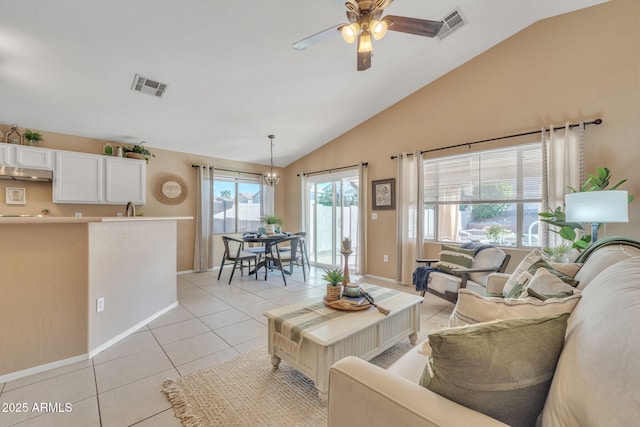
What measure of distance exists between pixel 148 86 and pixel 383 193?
3.84m

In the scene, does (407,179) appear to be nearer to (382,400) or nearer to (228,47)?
(228,47)

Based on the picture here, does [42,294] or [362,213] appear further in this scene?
[362,213]

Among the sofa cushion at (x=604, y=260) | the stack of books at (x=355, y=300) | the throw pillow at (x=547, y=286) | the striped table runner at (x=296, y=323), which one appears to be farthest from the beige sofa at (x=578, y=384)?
the stack of books at (x=355, y=300)

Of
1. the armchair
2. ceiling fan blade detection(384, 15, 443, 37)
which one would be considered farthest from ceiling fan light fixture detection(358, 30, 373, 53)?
the armchair

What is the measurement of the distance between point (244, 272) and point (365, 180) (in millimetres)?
3085

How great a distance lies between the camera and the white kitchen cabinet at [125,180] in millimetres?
4188

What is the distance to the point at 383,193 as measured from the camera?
4742 millimetres

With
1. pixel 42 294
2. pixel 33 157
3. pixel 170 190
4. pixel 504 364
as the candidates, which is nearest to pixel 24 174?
pixel 33 157

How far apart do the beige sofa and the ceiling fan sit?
6.54 ft

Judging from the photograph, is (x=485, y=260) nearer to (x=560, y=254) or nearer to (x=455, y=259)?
(x=455, y=259)

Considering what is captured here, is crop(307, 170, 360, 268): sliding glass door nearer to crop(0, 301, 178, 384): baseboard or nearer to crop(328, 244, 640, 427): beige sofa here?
crop(0, 301, 178, 384): baseboard

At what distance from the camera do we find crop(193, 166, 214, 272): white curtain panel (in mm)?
5348

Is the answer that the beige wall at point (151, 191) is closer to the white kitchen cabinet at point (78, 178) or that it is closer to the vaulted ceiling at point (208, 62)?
the vaulted ceiling at point (208, 62)

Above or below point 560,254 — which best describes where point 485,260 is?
below
